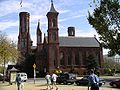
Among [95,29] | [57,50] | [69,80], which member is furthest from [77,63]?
[95,29]

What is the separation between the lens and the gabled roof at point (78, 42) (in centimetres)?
11100

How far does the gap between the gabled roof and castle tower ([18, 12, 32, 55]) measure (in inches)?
701

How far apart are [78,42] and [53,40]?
12133 mm

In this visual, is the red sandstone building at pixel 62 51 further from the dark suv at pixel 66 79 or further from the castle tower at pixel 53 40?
the dark suv at pixel 66 79

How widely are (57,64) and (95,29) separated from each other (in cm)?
7375

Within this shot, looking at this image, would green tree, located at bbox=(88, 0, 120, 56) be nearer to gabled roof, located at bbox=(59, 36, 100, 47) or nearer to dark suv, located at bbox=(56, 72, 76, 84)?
dark suv, located at bbox=(56, 72, 76, 84)

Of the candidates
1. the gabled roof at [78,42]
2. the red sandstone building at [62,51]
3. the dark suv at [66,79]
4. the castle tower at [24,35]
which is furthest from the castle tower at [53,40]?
the dark suv at [66,79]

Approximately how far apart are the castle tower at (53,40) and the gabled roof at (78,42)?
6.28 meters

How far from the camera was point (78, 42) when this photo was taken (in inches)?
4434

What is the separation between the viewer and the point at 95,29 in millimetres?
30375

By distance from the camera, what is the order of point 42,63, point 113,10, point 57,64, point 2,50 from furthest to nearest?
point 42,63, point 57,64, point 2,50, point 113,10

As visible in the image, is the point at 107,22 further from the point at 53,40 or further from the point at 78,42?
the point at 78,42

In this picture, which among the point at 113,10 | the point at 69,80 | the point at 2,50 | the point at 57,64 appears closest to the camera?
the point at 113,10

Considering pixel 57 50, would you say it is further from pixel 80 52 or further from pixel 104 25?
pixel 104 25
